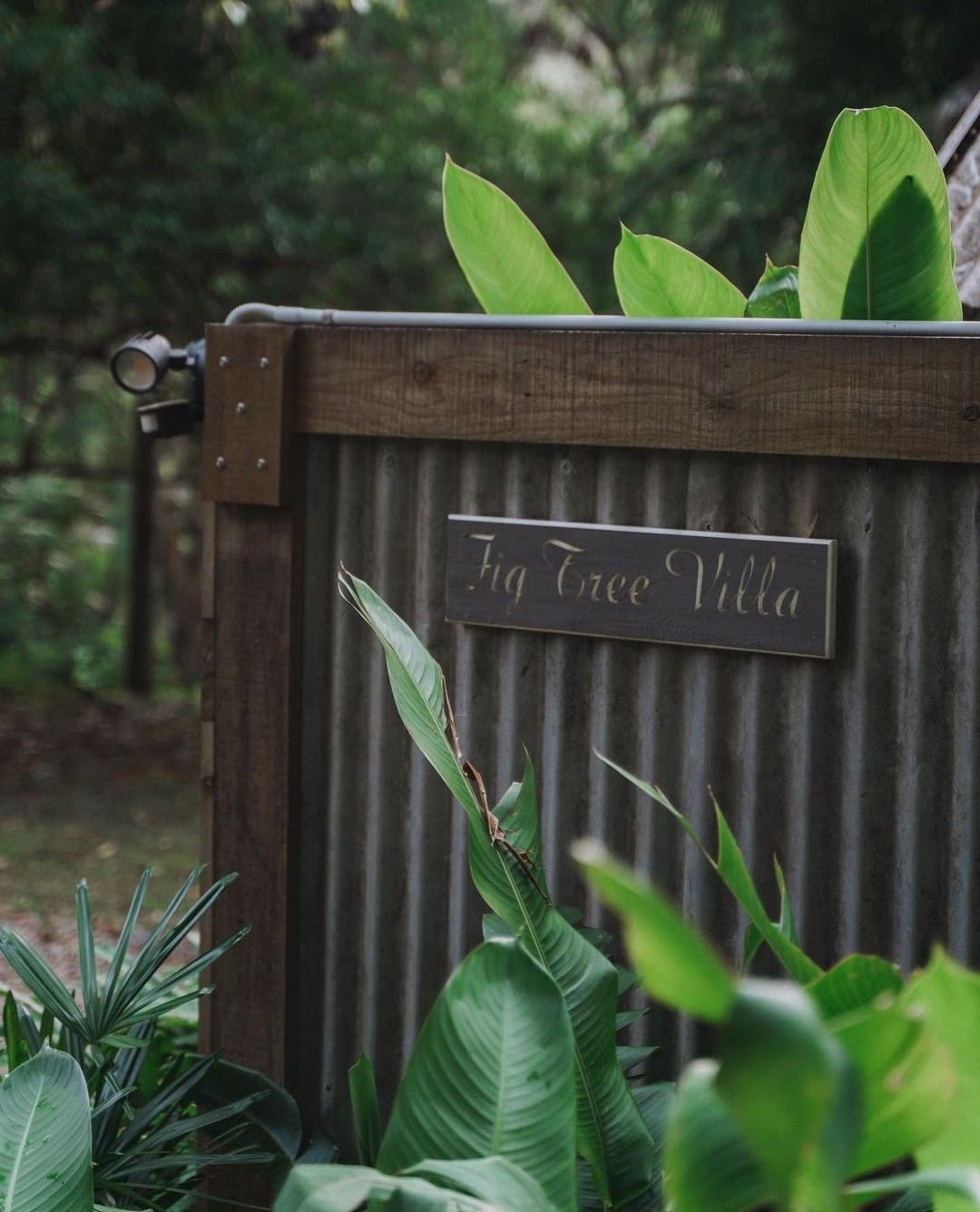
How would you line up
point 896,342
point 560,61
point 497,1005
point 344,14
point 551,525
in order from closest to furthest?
point 497,1005 < point 896,342 < point 551,525 < point 344,14 < point 560,61

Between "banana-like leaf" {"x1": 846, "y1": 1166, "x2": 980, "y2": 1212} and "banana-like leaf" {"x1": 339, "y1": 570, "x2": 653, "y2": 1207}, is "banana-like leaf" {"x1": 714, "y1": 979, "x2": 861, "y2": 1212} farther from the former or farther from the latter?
"banana-like leaf" {"x1": 339, "y1": 570, "x2": 653, "y2": 1207}

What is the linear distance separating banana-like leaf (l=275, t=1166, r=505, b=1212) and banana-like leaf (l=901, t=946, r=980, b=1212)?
0.48m

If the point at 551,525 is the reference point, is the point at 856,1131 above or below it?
below

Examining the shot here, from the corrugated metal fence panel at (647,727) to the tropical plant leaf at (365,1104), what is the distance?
0.58 m

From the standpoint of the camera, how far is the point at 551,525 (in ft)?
8.52

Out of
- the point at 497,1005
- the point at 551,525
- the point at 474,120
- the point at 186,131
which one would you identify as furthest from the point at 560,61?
the point at 497,1005

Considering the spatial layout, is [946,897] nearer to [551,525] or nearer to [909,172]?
[551,525]

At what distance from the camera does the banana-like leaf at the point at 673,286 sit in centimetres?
264

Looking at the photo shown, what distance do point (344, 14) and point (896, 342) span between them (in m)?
7.55

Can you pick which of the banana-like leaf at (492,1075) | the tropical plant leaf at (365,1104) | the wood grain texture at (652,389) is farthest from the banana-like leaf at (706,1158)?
the wood grain texture at (652,389)

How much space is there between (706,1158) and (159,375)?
7.52ft

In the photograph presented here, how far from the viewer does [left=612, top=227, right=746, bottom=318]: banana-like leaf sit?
8.66 feet

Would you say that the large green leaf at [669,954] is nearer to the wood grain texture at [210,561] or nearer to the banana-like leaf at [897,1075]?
the banana-like leaf at [897,1075]

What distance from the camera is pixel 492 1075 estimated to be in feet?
5.47
